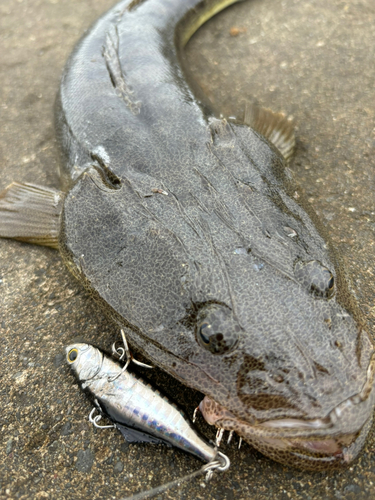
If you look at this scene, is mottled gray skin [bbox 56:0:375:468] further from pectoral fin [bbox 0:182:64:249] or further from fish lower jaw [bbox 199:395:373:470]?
pectoral fin [bbox 0:182:64:249]

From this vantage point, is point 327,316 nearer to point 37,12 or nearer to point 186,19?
point 186,19

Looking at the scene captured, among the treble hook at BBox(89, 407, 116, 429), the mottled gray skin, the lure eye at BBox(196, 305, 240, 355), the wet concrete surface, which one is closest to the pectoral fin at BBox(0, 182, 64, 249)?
the wet concrete surface

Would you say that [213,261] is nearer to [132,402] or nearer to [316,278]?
[316,278]

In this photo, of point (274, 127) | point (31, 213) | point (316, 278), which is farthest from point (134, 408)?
point (274, 127)

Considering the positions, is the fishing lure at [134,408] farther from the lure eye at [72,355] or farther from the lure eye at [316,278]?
the lure eye at [316,278]

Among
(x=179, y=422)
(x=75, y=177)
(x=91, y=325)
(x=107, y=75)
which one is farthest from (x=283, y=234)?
(x=107, y=75)

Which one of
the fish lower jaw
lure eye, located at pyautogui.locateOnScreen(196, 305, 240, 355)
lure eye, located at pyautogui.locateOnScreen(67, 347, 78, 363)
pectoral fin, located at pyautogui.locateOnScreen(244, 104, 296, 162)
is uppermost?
pectoral fin, located at pyautogui.locateOnScreen(244, 104, 296, 162)
